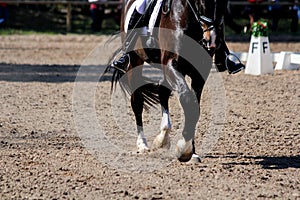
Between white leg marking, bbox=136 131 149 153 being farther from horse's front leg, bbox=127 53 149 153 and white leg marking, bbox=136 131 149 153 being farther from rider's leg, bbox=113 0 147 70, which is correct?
rider's leg, bbox=113 0 147 70

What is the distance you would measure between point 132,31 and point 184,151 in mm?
1877

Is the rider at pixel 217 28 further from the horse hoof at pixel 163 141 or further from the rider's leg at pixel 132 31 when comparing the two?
the horse hoof at pixel 163 141

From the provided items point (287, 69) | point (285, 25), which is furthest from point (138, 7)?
point (285, 25)

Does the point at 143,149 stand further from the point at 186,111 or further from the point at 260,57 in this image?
the point at 260,57

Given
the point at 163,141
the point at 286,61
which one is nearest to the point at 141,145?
the point at 163,141

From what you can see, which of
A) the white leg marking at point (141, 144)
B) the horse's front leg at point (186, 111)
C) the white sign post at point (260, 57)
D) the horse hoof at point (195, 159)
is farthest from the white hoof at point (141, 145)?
the white sign post at point (260, 57)

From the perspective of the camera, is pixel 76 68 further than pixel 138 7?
Yes

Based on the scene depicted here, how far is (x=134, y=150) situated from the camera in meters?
7.96

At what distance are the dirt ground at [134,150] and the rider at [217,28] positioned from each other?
933 mm

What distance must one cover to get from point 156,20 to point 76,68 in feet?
29.6

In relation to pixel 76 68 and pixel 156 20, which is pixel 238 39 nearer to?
pixel 76 68

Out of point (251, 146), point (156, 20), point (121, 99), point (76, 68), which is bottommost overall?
point (76, 68)

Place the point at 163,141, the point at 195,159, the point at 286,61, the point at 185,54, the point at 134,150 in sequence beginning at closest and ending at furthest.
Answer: the point at 185,54 < the point at 195,159 < the point at 163,141 < the point at 134,150 < the point at 286,61

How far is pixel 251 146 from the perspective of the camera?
8.12 m
